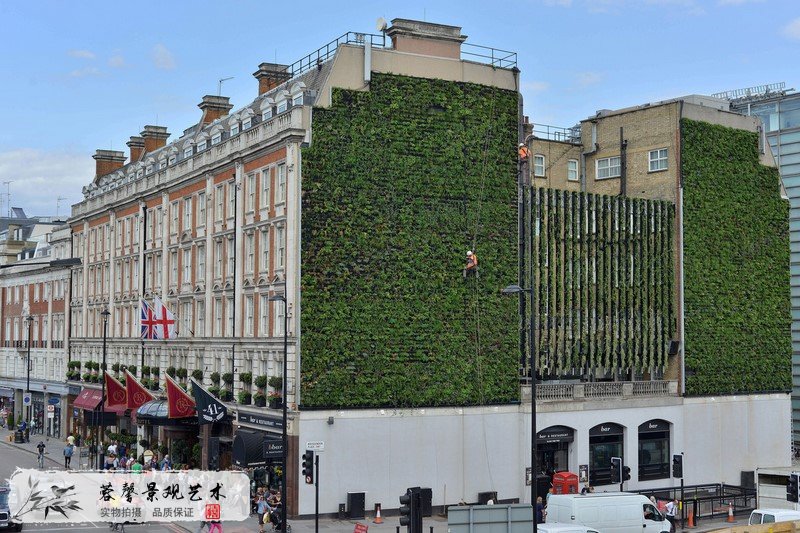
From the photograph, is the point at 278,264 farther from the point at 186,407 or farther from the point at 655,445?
the point at 655,445

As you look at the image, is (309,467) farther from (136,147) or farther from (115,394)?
(136,147)

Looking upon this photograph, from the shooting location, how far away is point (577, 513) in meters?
40.6

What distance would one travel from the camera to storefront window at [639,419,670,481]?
57.9 metres

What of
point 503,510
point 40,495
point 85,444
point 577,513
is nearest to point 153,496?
point 40,495

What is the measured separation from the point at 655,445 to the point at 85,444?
43.0 meters

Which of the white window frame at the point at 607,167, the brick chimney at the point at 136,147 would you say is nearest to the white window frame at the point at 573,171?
the white window frame at the point at 607,167

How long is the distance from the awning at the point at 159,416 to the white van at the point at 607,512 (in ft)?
80.9

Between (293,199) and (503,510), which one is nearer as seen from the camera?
(503,510)

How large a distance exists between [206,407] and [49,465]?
22.3m

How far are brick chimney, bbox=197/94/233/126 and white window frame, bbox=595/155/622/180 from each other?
25410mm

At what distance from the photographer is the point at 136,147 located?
89562 mm

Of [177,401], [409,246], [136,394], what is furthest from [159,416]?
[409,246]

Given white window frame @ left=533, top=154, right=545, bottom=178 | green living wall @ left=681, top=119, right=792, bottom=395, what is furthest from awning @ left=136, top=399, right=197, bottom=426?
green living wall @ left=681, top=119, right=792, bottom=395

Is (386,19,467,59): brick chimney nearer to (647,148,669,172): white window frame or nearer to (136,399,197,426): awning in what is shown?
(647,148,669,172): white window frame
